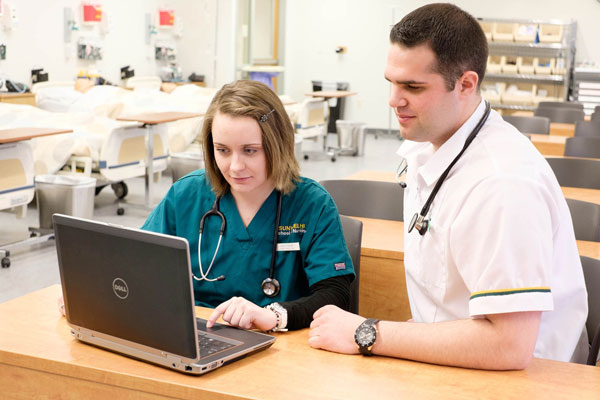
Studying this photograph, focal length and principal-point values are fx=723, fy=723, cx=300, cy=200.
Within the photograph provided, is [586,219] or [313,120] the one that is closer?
[586,219]

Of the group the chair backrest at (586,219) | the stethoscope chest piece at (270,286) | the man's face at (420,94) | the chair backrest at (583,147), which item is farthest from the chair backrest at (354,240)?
the chair backrest at (583,147)

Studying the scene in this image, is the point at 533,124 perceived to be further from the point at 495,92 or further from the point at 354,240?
the point at 495,92

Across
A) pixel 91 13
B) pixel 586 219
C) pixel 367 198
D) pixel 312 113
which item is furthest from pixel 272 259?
pixel 312 113

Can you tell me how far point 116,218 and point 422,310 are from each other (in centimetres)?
475

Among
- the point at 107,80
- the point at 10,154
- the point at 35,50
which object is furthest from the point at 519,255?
the point at 107,80

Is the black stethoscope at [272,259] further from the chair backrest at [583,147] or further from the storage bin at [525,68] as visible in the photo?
the storage bin at [525,68]

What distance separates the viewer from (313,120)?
9.67m

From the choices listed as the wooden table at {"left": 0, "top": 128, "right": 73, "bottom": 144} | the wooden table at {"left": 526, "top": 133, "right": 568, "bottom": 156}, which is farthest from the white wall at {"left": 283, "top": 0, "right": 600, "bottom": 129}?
the wooden table at {"left": 0, "top": 128, "right": 73, "bottom": 144}

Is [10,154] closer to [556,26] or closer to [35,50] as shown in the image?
[35,50]

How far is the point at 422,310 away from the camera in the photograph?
1683 mm

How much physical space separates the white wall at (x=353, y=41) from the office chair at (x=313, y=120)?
2691 mm

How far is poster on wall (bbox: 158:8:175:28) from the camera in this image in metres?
10.4

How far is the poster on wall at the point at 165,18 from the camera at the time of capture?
34.2 ft

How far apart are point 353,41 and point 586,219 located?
10.4 m
